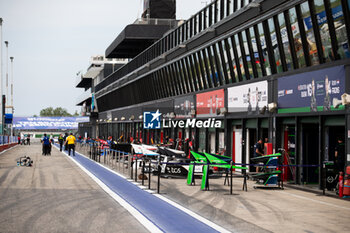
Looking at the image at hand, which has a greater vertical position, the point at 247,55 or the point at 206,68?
the point at 206,68

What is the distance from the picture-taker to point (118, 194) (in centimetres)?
1689

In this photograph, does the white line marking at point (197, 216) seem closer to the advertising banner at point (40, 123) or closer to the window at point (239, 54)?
the window at point (239, 54)

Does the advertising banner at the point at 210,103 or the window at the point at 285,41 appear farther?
the advertising banner at the point at 210,103

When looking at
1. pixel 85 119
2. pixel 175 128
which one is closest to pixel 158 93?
pixel 175 128

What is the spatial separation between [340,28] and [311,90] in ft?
8.97

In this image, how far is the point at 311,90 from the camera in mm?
20453

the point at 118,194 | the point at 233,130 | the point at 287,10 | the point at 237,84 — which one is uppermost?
the point at 287,10

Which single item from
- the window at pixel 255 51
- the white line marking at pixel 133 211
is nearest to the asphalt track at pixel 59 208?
the white line marking at pixel 133 211

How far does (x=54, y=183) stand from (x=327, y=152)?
955cm

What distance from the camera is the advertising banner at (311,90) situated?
737 inches

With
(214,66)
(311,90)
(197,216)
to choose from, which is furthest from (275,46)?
(197,216)

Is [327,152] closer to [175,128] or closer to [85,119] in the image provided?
[175,128]

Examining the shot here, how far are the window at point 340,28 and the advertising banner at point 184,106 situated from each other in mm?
18723

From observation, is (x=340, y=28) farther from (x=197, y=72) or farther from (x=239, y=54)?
(x=197, y=72)
